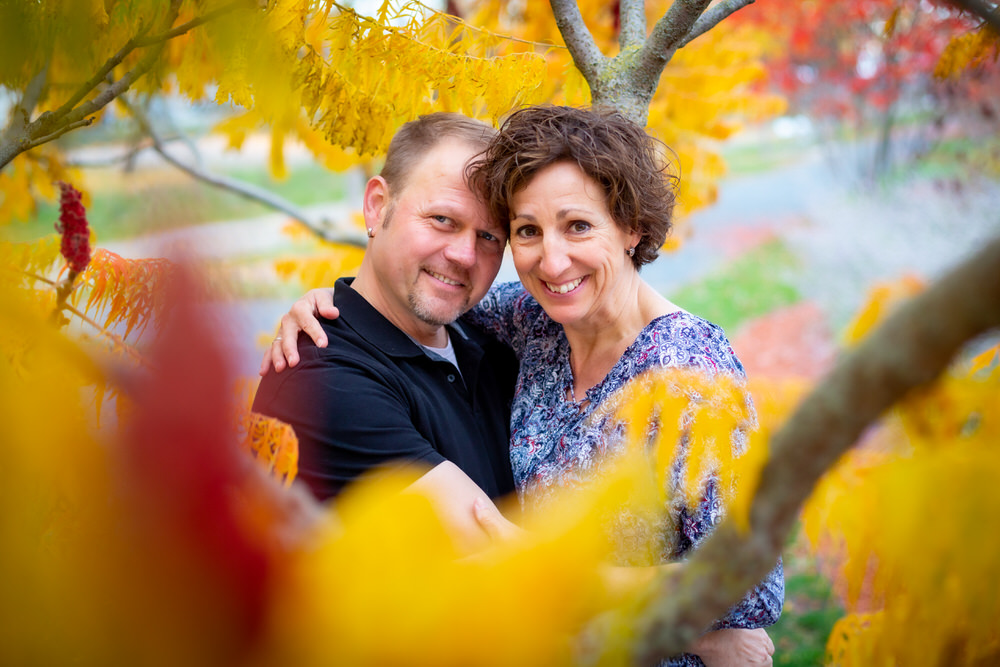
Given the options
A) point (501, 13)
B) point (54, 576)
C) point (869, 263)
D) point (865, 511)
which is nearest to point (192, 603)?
point (54, 576)

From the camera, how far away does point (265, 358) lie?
2.21 m

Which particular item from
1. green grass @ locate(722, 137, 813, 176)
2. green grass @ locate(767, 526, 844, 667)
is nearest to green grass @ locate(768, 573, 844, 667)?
green grass @ locate(767, 526, 844, 667)

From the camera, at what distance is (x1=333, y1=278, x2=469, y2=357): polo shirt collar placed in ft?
7.20

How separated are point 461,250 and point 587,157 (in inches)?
20.6

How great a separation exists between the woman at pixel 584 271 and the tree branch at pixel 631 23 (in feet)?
1.07

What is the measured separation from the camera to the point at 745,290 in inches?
456

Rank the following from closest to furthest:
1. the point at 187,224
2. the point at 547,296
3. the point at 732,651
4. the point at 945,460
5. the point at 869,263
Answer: the point at 187,224 < the point at 945,460 < the point at 732,651 < the point at 547,296 < the point at 869,263

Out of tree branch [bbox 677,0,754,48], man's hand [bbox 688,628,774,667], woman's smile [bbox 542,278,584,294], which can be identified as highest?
tree branch [bbox 677,0,754,48]

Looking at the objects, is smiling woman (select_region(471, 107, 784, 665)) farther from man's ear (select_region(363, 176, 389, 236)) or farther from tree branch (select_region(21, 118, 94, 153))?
tree branch (select_region(21, 118, 94, 153))

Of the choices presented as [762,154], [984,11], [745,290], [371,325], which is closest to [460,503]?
[371,325]

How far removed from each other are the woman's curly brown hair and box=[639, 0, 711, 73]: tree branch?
7.1 inches

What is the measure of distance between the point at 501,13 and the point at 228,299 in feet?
13.1

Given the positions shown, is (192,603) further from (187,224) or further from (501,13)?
(501,13)

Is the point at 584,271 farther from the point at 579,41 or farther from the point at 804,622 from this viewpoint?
the point at 804,622
